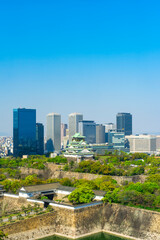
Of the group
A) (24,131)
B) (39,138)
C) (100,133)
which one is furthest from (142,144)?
(24,131)

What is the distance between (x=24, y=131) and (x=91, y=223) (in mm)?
99986

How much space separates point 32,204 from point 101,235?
749 cm

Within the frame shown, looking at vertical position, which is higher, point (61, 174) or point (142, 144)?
point (61, 174)

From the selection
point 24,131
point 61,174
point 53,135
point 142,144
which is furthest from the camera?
point 53,135

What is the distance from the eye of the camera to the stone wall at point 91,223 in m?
29.6

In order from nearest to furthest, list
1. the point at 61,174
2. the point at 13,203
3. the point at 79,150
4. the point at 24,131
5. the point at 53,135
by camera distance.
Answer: the point at 13,203 → the point at 61,174 → the point at 79,150 → the point at 24,131 → the point at 53,135

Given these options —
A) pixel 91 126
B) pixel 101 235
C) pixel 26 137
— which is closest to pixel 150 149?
pixel 91 126

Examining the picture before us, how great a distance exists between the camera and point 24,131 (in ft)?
427

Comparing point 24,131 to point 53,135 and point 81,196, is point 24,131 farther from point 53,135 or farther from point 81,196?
point 81,196

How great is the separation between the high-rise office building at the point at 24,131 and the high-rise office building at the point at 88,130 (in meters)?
49.8

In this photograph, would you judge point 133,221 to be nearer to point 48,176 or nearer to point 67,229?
point 67,229

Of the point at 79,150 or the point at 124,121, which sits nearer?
the point at 79,150

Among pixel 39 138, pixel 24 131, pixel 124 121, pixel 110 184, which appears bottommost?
pixel 110 184

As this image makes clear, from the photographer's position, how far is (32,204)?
1380 inches
